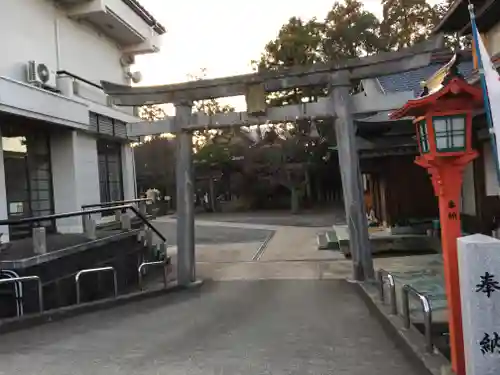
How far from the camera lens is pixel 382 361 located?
580 centimetres

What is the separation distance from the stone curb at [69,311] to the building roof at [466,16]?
29.5 ft

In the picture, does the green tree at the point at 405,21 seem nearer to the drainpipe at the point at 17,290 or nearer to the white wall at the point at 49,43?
the white wall at the point at 49,43

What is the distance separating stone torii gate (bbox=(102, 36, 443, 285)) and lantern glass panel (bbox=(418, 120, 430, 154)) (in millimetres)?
5120

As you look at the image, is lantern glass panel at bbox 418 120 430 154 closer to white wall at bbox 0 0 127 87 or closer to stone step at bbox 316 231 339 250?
white wall at bbox 0 0 127 87

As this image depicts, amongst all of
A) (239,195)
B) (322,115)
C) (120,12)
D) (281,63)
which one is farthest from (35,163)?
(239,195)

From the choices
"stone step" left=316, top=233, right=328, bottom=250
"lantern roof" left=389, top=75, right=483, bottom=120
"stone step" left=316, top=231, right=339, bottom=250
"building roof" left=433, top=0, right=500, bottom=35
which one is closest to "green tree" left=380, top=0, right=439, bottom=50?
"stone step" left=316, top=233, right=328, bottom=250

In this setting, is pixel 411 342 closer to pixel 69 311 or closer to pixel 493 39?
pixel 69 311

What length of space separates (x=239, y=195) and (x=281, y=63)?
39.8 feet

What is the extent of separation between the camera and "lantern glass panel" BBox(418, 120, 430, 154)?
497 centimetres

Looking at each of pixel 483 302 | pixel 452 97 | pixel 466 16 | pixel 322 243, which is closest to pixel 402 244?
pixel 322 243

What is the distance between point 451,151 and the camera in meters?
4.80

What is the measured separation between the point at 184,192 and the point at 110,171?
657 centimetres

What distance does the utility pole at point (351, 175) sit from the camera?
10.7 m

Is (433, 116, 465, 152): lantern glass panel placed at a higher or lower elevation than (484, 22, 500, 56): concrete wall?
lower
